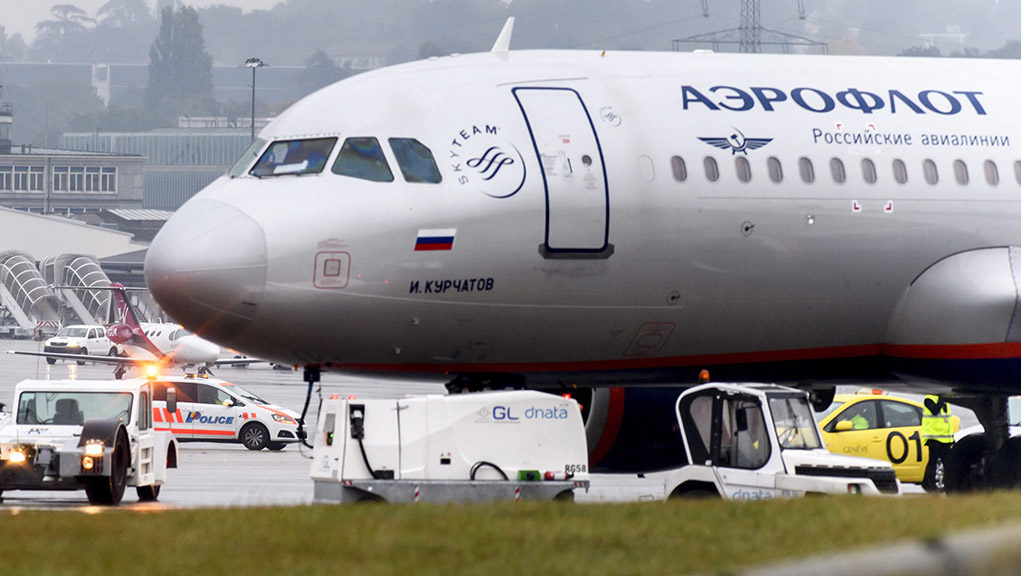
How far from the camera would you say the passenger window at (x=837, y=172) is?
63.2 ft

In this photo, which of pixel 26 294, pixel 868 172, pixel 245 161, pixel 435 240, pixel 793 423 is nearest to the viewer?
pixel 435 240

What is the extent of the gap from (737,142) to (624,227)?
1.91 meters

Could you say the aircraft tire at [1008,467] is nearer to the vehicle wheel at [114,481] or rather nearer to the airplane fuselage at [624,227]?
the airplane fuselage at [624,227]

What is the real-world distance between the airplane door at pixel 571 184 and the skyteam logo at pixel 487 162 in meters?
0.32

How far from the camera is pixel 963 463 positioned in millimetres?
23922

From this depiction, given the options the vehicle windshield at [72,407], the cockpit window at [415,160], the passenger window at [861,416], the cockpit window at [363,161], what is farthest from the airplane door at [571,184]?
the passenger window at [861,416]

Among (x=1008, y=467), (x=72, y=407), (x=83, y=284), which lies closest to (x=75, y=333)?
(x=83, y=284)

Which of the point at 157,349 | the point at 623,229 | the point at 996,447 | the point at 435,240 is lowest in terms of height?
the point at 157,349

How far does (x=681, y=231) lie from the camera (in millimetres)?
18344

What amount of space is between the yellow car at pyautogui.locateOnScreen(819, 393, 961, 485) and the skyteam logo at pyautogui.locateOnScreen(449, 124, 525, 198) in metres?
15.6

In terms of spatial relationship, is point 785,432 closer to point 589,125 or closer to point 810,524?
point 589,125

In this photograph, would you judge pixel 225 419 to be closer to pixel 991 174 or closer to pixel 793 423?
pixel 793 423

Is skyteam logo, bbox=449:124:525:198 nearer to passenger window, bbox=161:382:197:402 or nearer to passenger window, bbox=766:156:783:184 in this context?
passenger window, bbox=766:156:783:184

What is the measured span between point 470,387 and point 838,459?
452 cm
